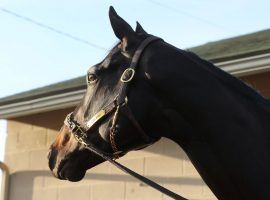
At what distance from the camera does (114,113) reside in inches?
128

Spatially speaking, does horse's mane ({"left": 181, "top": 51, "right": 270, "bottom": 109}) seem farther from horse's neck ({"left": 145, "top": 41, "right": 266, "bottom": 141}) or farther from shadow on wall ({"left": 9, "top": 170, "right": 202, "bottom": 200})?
shadow on wall ({"left": 9, "top": 170, "right": 202, "bottom": 200})

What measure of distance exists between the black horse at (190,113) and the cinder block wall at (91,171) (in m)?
3.56

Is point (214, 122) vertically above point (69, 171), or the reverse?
point (214, 122)

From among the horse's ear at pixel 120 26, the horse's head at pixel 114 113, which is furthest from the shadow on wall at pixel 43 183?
the horse's ear at pixel 120 26

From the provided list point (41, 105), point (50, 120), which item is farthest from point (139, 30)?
point (50, 120)

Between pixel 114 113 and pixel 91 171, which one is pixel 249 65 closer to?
pixel 91 171

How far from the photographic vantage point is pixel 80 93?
24.7 feet

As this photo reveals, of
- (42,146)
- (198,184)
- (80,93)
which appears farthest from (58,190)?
(198,184)

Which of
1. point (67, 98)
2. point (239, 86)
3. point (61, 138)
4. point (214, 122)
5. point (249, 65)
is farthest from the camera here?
point (67, 98)

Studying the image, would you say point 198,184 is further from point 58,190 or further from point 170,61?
point 170,61

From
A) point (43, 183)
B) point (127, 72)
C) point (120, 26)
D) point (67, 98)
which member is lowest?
point (127, 72)

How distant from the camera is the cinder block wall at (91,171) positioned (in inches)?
284

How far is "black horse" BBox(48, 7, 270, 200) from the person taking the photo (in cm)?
298

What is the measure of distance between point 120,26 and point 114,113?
0.45 m
